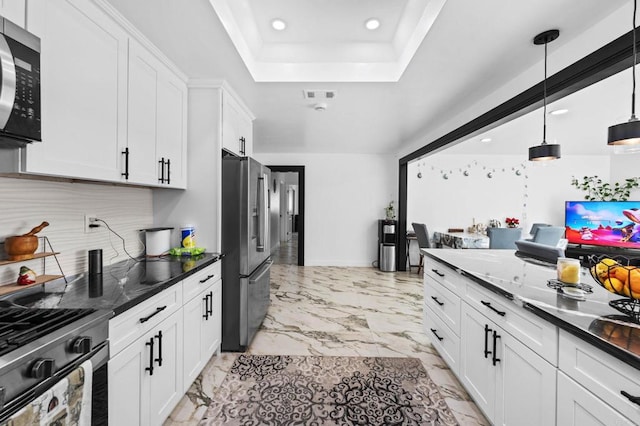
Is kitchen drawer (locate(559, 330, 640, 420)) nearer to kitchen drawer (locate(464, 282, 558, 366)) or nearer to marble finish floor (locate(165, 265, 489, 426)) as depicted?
kitchen drawer (locate(464, 282, 558, 366))

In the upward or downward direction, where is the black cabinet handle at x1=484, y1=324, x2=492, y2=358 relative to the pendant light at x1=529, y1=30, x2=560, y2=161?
downward

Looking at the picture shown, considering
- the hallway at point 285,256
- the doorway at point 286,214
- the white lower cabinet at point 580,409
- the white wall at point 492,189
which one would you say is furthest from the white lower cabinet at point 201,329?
the white wall at point 492,189

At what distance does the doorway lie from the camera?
6055 millimetres

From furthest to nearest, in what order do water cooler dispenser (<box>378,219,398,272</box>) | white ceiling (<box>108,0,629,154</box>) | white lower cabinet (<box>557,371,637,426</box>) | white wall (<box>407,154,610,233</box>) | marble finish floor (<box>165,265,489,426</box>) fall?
white wall (<box>407,154,610,233</box>) → water cooler dispenser (<box>378,219,398,272</box>) → marble finish floor (<box>165,265,489,426</box>) → white ceiling (<box>108,0,629,154</box>) → white lower cabinet (<box>557,371,637,426</box>)

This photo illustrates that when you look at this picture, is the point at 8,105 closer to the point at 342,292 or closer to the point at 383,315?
the point at 383,315

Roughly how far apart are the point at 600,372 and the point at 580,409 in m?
0.19

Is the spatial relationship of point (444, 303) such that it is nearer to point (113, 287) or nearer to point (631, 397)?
point (631, 397)

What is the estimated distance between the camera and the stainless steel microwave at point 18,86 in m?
0.99

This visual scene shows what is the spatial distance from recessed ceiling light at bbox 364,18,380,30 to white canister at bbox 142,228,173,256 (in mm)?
2394

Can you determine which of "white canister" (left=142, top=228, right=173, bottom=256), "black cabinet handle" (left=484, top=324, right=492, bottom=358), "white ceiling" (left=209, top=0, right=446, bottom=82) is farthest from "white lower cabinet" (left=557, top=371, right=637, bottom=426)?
"white canister" (left=142, top=228, right=173, bottom=256)

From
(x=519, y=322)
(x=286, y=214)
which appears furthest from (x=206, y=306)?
(x=286, y=214)

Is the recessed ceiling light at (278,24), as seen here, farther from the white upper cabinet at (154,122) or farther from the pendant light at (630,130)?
the pendant light at (630,130)

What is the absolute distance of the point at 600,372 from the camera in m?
0.96

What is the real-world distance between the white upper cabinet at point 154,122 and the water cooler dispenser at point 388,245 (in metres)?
4.10
